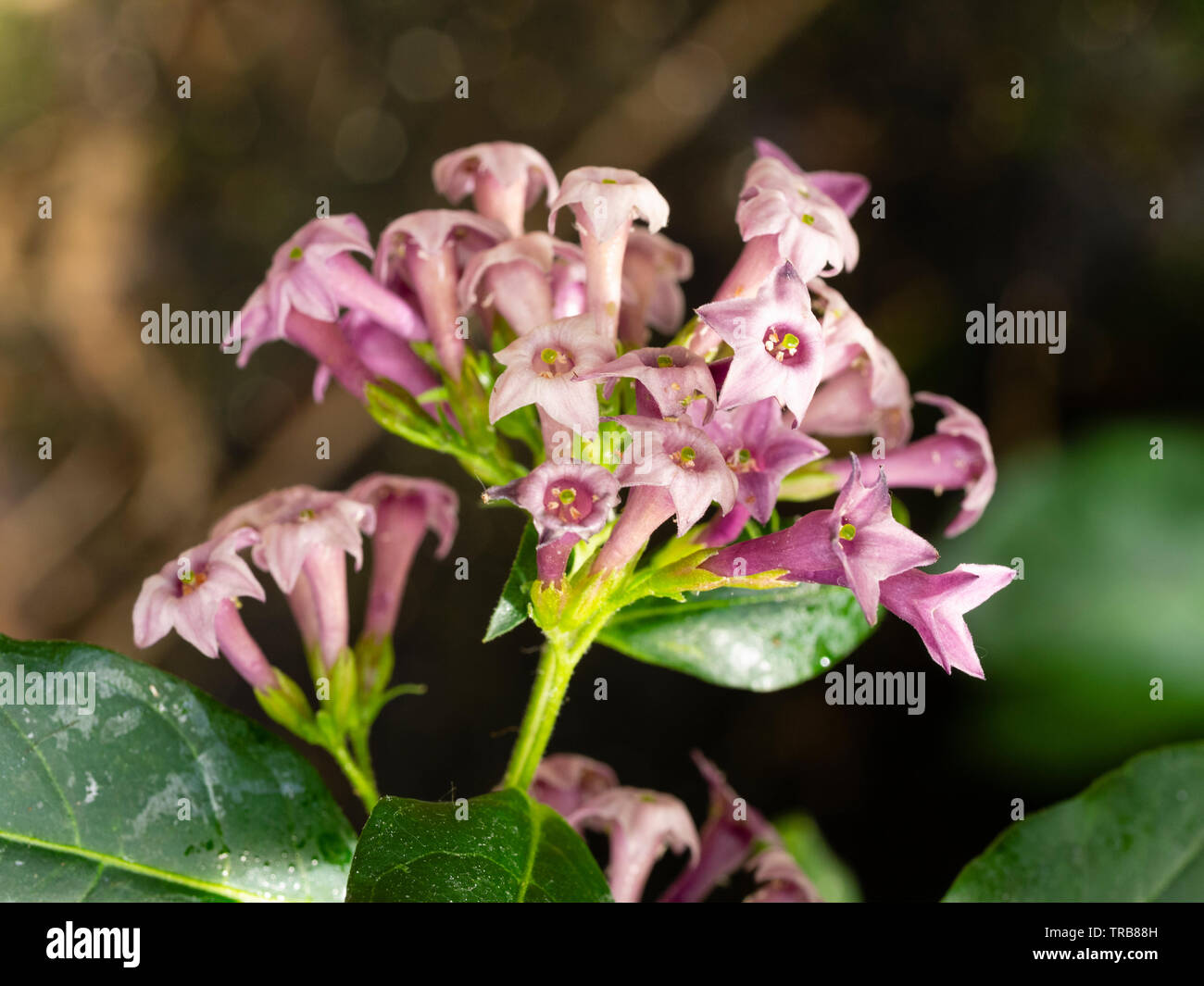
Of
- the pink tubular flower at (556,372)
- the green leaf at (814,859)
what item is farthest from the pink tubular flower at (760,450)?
the green leaf at (814,859)

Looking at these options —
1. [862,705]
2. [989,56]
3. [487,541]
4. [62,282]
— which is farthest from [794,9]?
[62,282]

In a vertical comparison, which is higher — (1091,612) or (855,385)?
(855,385)

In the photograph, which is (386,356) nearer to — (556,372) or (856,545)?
(556,372)

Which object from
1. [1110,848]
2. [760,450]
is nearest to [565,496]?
[760,450]

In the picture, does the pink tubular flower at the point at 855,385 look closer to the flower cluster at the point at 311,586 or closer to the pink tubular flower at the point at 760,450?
the pink tubular flower at the point at 760,450

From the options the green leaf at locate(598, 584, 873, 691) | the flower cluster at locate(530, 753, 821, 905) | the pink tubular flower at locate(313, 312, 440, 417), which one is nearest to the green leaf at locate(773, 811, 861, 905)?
the flower cluster at locate(530, 753, 821, 905)

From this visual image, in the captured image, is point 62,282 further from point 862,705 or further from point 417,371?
point 862,705

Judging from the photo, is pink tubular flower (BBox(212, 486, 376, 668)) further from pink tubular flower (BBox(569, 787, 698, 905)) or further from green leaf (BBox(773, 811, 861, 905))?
green leaf (BBox(773, 811, 861, 905))

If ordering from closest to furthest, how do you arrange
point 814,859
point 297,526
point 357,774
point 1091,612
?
point 297,526 → point 357,774 → point 814,859 → point 1091,612
